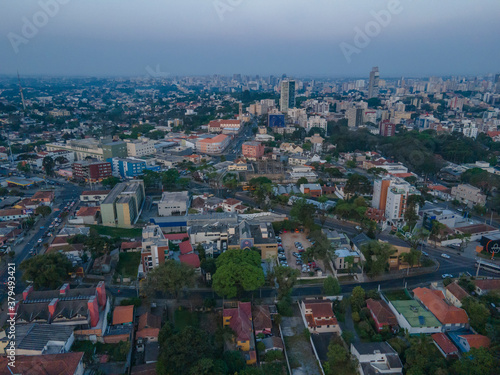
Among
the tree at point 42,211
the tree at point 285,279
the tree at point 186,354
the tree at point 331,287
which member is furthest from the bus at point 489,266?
the tree at point 42,211

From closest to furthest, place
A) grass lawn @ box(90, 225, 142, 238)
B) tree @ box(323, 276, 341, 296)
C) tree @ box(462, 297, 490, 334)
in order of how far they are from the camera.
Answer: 1. tree @ box(462, 297, 490, 334)
2. tree @ box(323, 276, 341, 296)
3. grass lawn @ box(90, 225, 142, 238)

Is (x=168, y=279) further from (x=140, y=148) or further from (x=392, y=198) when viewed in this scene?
(x=140, y=148)

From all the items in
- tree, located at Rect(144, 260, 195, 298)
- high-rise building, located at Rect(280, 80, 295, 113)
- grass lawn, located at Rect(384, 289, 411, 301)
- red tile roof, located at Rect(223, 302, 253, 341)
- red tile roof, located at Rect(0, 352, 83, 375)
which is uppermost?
high-rise building, located at Rect(280, 80, 295, 113)

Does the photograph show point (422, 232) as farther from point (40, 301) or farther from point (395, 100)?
point (395, 100)

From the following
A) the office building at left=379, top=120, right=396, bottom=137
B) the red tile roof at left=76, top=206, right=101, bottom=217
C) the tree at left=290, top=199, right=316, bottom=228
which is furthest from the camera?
the office building at left=379, top=120, right=396, bottom=137

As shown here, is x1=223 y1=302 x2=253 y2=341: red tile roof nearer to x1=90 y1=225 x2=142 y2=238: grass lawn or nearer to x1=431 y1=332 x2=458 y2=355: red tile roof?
x1=431 y1=332 x2=458 y2=355: red tile roof

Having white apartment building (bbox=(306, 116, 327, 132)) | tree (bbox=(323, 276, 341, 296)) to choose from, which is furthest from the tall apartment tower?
tree (bbox=(323, 276, 341, 296))
